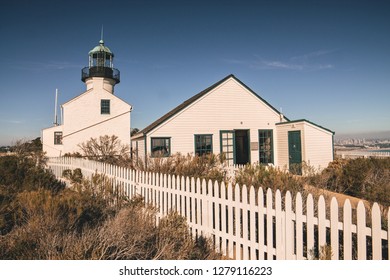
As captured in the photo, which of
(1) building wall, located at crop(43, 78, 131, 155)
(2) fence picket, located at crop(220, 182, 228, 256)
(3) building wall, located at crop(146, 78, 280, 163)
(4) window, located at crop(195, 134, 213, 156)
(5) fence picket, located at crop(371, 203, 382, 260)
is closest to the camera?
(5) fence picket, located at crop(371, 203, 382, 260)

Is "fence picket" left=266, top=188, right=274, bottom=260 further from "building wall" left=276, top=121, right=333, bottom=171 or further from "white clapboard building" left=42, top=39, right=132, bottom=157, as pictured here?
"white clapboard building" left=42, top=39, right=132, bottom=157

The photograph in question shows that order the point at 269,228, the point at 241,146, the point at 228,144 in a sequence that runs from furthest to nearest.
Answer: the point at 241,146 < the point at 228,144 < the point at 269,228

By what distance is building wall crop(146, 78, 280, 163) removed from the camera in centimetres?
1174

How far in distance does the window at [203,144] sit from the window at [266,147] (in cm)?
291

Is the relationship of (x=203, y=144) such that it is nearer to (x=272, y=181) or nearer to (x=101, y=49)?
(x=272, y=181)

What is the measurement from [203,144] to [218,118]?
1.56m

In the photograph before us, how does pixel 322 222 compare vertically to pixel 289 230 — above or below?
above

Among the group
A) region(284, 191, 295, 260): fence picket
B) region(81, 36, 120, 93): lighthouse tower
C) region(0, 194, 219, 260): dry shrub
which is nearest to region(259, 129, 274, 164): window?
region(0, 194, 219, 260): dry shrub

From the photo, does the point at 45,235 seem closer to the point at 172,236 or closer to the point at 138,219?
the point at 138,219

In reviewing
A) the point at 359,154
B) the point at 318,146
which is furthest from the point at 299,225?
the point at 359,154

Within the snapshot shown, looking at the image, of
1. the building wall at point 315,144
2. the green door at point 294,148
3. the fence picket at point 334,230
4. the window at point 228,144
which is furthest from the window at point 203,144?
the fence picket at point 334,230

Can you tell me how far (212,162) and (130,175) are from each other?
323 cm

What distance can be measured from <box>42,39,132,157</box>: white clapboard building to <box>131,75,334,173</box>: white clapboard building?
703 centimetres

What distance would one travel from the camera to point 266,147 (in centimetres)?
1342
